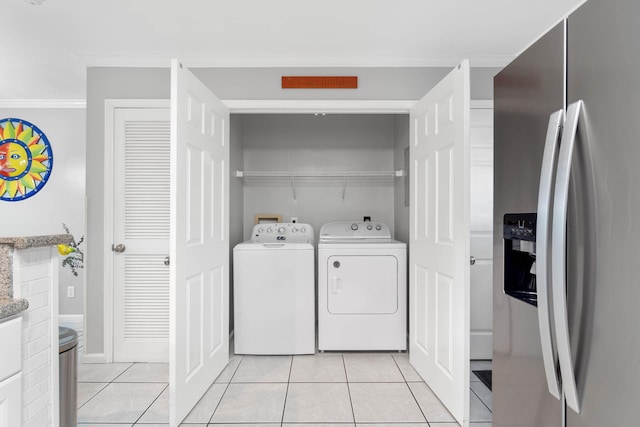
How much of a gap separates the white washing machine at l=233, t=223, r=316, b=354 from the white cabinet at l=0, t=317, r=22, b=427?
6.16 ft

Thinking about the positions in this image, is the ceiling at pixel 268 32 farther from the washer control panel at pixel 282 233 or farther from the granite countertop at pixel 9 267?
the granite countertop at pixel 9 267

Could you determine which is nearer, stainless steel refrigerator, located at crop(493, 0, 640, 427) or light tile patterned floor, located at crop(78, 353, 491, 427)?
stainless steel refrigerator, located at crop(493, 0, 640, 427)

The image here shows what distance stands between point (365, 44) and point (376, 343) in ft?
7.49

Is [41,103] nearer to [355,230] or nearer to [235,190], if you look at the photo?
[235,190]

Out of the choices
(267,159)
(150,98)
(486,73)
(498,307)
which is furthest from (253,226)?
(498,307)

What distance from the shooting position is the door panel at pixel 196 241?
6.06 feet

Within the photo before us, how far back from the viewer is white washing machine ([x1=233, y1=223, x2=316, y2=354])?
2.91 meters

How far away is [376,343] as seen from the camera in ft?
9.57

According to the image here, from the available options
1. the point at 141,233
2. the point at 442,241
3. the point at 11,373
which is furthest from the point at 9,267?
the point at 442,241

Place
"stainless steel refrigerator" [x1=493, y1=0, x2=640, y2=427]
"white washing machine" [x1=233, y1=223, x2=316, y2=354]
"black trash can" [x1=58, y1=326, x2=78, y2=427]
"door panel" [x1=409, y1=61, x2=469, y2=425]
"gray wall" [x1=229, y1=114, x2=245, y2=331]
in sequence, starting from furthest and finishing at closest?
"gray wall" [x1=229, y1=114, x2=245, y2=331], "white washing machine" [x1=233, y1=223, x2=316, y2=354], "door panel" [x1=409, y1=61, x2=469, y2=425], "black trash can" [x1=58, y1=326, x2=78, y2=427], "stainless steel refrigerator" [x1=493, y1=0, x2=640, y2=427]

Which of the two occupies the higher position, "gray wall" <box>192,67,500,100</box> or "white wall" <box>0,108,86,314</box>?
"gray wall" <box>192,67,500,100</box>

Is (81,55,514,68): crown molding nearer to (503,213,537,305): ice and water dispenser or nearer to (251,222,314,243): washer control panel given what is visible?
(251,222,314,243): washer control panel

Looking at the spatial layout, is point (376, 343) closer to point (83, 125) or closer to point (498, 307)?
point (498, 307)

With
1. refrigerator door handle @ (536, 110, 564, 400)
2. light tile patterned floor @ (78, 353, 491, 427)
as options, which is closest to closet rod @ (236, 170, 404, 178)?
light tile patterned floor @ (78, 353, 491, 427)
